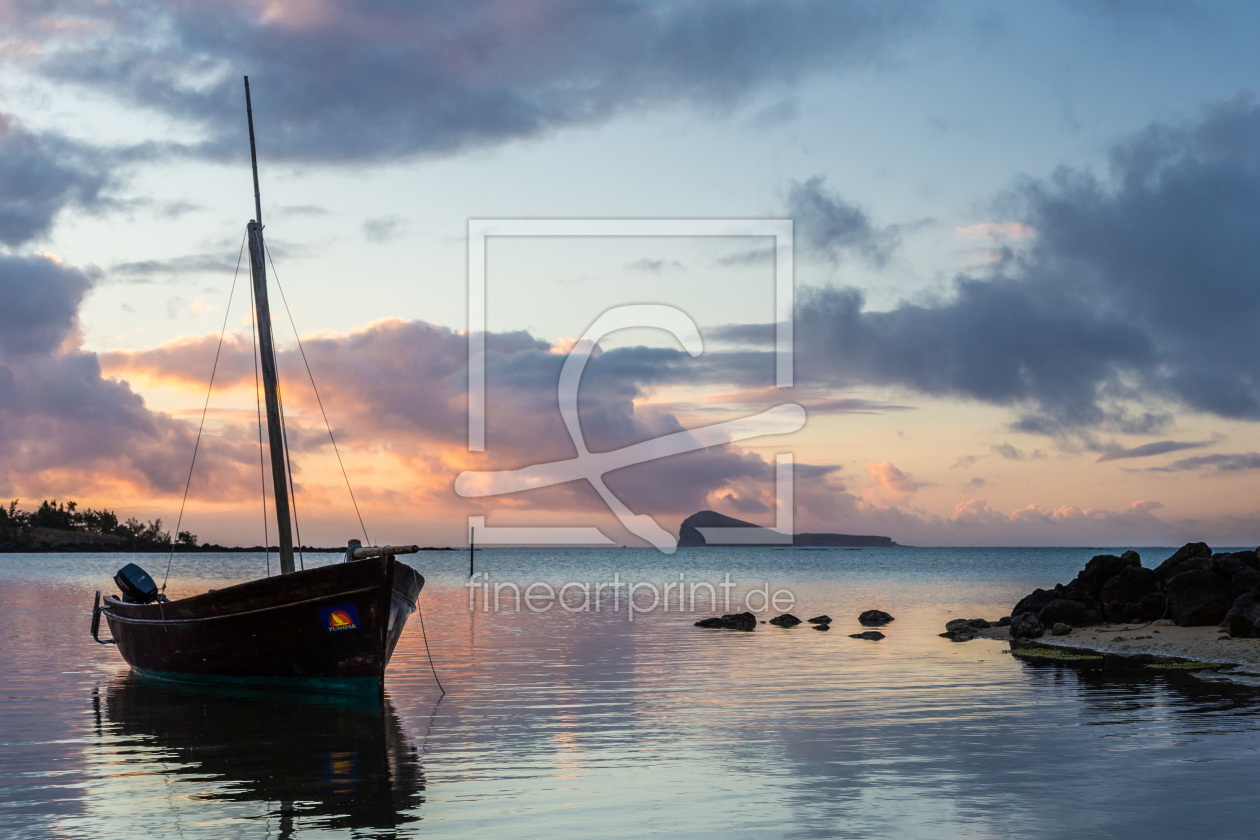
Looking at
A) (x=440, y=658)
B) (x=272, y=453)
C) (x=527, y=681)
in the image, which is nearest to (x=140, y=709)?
(x=272, y=453)

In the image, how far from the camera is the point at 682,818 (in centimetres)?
→ 1372

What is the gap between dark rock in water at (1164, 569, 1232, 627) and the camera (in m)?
Answer: 37.6

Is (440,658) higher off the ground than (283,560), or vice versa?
(283,560)

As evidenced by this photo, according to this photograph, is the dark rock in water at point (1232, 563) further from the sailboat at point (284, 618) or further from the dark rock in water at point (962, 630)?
the sailboat at point (284, 618)

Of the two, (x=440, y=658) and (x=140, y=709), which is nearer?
(x=140, y=709)

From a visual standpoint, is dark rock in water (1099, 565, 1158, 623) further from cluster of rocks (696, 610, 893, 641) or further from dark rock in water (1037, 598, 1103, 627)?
cluster of rocks (696, 610, 893, 641)

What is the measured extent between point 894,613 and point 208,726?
44.8 m

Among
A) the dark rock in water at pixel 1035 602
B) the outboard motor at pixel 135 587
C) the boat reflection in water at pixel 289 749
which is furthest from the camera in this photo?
the dark rock in water at pixel 1035 602

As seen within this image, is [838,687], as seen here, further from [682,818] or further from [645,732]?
[682,818]

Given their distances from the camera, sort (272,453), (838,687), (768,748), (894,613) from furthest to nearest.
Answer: (894,613) → (272,453) → (838,687) → (768,748)

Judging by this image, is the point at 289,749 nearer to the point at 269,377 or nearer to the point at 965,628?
the point at 269,377

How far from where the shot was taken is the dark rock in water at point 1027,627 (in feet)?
135

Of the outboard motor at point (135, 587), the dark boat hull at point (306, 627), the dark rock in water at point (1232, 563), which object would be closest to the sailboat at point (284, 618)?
the dark boat hull at point (306, 627)

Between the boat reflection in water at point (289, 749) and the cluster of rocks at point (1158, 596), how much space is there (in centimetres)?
2705
